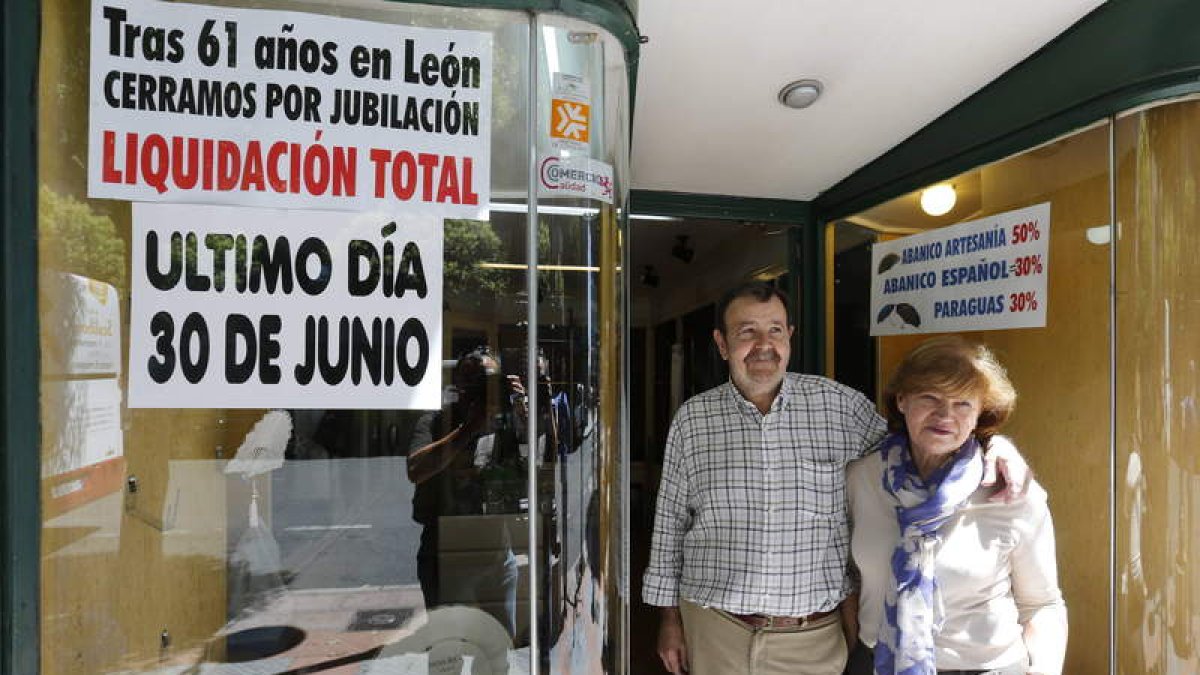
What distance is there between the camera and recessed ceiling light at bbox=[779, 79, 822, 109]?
2631 millimetres

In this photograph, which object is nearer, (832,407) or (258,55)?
(258,55)

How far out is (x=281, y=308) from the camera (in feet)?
5.38

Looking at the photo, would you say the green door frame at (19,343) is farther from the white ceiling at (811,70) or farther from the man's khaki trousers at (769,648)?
the man's khaki trousers at (769,648)

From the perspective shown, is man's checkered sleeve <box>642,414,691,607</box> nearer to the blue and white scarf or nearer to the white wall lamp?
the blue and white scarf

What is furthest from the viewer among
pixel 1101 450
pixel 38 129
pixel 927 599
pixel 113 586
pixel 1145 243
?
pixel 1101 450

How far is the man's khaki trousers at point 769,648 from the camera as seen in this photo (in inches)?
83.1

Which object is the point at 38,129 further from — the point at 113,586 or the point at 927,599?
the point at 927,599

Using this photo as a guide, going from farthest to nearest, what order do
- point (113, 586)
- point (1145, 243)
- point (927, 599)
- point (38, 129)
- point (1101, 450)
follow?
point (1101, 450) → point (1145, 243) → point (927, 599) → point (113, 586) → point (38, 129)

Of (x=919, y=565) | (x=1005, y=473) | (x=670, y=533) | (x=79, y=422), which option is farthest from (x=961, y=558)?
(x=79, y=422)

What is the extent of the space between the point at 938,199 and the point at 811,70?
0.85 m

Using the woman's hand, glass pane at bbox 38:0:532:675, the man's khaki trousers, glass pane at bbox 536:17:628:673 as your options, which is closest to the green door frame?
glass pane at bbox 38:0:532:675

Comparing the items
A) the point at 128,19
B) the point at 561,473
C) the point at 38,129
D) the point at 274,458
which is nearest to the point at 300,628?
the point at 274,458

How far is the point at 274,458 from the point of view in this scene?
172 cm

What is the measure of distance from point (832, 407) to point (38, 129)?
2.16 meters
